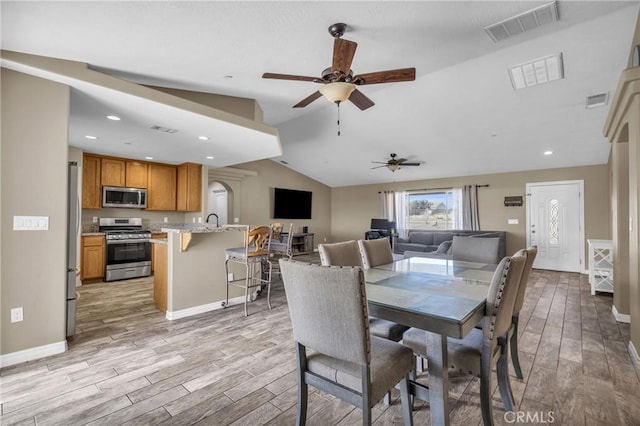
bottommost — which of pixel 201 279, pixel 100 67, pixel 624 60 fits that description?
pixel 201 279

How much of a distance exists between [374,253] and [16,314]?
10.0 ft

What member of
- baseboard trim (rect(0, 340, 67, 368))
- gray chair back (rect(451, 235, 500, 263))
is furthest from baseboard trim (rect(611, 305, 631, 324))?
baseboard trim (rect(0, 340, 67, 368))

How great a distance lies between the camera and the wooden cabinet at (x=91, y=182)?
16.4 feet

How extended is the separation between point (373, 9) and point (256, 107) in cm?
225

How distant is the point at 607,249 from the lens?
4.45 metres

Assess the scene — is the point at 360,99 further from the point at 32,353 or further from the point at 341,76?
the point at 32,353

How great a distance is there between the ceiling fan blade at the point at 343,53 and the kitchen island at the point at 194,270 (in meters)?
2.31

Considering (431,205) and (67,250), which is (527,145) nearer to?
(431,205)

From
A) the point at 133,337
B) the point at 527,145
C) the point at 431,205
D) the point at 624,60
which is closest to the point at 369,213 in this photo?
the point at 431,205

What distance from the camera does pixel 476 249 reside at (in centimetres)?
303

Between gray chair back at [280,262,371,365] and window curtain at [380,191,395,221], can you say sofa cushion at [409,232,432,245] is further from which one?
gray chair back at [280,262,371,365]

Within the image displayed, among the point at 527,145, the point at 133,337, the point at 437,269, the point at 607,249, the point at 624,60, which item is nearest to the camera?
the point at 437,269

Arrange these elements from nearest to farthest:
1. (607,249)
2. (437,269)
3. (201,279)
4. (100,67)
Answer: (437,269) → (100,67) → (201,279) → (607,249)

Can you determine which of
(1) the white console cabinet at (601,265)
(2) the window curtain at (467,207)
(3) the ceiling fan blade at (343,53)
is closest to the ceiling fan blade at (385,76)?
(3) the ceiling fan blade at (343,53)
